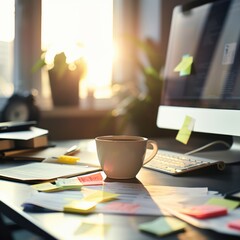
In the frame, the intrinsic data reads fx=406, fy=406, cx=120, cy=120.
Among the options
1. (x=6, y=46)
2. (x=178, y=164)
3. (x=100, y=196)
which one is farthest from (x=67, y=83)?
(x=100, y=196)

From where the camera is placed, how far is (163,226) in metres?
0.51

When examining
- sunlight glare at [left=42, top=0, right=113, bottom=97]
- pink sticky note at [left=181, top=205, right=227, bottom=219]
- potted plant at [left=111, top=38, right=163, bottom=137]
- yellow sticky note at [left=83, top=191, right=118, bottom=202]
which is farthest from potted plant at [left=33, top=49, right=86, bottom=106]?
pink sticky note at [left=181, top=205, right=227, bottom=219]

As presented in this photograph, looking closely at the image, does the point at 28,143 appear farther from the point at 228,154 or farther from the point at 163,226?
the point at 163,226

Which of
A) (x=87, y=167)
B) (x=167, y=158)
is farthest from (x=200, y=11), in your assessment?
(x=87, y=167)

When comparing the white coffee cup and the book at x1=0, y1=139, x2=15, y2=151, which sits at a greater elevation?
the white coffee cup

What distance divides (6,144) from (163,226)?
72 cm

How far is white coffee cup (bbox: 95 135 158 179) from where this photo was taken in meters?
0.78

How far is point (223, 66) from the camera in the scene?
1.11 meters

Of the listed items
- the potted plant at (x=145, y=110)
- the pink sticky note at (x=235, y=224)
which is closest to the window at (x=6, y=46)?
the potted plant at (x=145, y=110)

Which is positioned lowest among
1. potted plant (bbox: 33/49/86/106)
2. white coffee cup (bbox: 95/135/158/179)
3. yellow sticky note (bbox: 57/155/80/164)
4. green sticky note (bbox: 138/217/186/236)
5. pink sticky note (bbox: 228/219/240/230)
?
yellow sticky note (bbox: 57/155/80/164)

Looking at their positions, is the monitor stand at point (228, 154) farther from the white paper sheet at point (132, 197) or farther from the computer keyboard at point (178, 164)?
the white paper sheet at point (132, 197)

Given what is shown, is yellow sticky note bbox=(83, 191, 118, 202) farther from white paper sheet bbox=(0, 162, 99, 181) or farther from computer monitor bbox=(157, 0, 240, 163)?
computer monitor bbox=(157, 0, 240, 163)

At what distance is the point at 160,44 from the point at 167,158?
1514 millimetres

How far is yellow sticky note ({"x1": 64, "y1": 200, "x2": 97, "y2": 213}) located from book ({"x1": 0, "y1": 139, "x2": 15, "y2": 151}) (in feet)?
1.84
